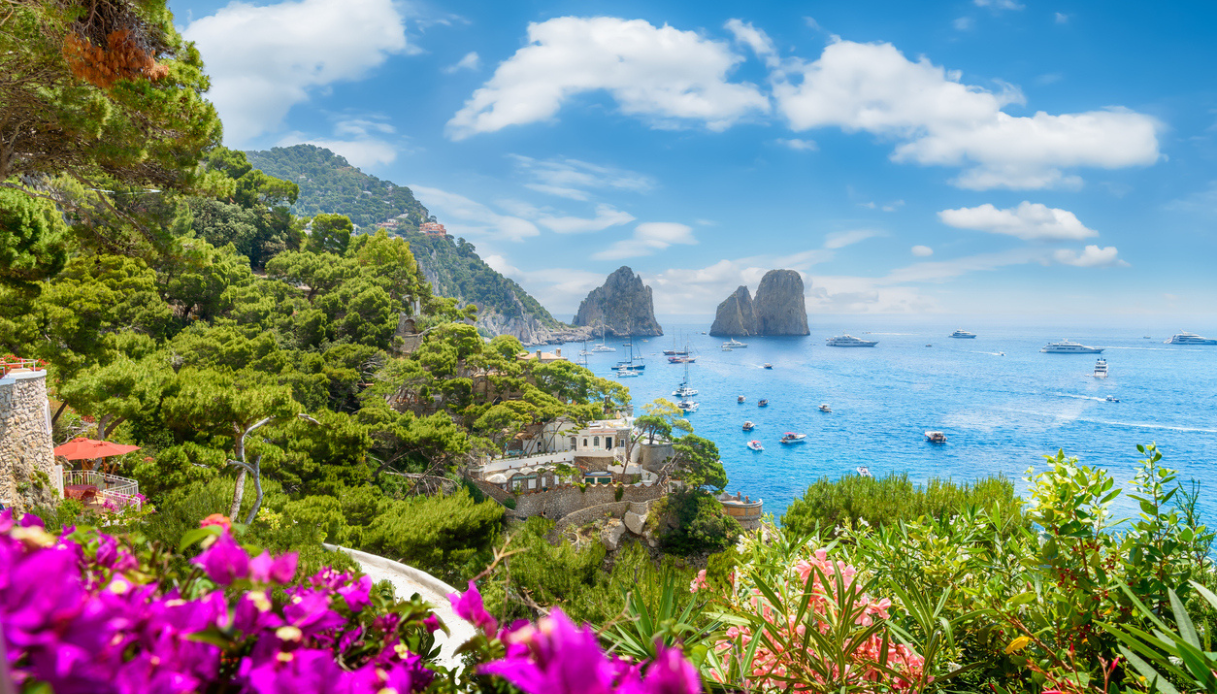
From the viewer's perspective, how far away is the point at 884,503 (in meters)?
5.45

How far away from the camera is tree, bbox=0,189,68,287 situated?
3.86 meters

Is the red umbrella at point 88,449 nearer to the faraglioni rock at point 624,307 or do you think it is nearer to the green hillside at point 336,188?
the green hillside at point 336,188

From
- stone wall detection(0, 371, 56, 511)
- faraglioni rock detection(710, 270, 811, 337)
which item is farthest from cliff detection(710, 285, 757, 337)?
stone wall detection(0, 371, 56, 511)

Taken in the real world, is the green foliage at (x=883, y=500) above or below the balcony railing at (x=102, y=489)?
above

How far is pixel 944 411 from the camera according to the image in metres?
37.3

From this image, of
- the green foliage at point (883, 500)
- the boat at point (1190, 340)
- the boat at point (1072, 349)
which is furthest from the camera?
the boat at point (1190, 340)

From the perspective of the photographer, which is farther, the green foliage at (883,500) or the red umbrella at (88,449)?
the red umbrella at (88,449)

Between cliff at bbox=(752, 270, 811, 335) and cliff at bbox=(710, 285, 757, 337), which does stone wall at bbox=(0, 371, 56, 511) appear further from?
cliff at bbox=(710, 285, 757, 337)

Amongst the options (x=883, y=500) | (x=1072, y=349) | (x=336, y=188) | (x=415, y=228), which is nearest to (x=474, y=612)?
(x=883, y=500)

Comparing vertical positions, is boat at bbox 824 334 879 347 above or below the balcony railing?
above

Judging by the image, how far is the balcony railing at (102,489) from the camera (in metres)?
6.60

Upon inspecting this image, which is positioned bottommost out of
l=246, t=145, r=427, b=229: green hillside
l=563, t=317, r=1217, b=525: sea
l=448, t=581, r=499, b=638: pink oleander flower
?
l=563, t=317, r=1217, b=525: sea

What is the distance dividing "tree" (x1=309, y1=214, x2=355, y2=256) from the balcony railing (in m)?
17.8

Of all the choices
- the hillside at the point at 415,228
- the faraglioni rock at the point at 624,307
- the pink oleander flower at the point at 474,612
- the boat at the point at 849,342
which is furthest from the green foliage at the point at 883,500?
the faraglioni rock at the point at 624,307
